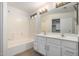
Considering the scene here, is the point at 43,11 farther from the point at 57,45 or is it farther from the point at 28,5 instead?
the point at 57,45

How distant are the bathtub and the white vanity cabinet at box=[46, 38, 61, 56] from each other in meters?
0.92

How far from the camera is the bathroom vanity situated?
5.12 ft

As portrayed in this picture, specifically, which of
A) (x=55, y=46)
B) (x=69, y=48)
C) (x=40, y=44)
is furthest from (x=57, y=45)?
(x=40, y=44)

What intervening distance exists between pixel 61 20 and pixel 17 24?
159 cm

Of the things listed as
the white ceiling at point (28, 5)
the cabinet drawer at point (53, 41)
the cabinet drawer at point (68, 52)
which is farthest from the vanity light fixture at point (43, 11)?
the cabinet drawer at point (68, 52)

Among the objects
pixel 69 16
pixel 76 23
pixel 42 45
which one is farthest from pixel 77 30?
pixel 42 45

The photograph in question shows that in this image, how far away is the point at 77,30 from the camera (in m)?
1.92

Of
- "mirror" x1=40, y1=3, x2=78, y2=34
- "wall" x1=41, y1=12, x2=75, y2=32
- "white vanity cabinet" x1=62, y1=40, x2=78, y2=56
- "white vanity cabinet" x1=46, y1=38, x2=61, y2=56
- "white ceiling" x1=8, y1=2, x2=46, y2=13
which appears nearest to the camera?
"white vanity cabinet" x1=62, y1=40, x2=78, y2=56

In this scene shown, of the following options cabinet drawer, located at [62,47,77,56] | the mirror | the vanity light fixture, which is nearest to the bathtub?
the mirror

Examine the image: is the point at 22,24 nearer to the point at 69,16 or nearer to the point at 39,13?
the point at 39,13

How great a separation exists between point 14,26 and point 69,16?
1894 mm

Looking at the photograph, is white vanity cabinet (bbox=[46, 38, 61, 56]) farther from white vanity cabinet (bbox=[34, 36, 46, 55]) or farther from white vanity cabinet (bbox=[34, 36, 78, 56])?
white vanity cabinet (bbox=[34, 36, 46, 55])

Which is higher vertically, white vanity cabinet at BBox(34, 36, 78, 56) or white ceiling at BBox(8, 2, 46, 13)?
white ceiling at BBox(8, 2, 46, 13)

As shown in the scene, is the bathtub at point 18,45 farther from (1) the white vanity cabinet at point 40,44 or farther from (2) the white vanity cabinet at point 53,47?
(2) the white vanity cabinet at point 53,47
